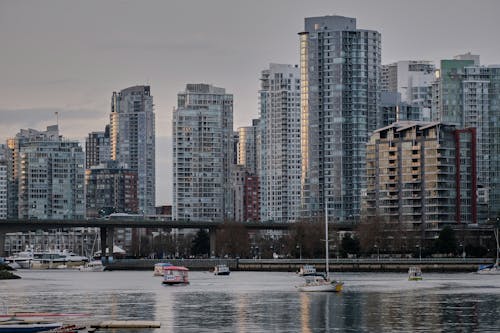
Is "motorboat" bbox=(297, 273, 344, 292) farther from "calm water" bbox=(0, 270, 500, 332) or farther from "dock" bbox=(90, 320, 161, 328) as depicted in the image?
"dock" bbox=(90, 320, 161, 328)

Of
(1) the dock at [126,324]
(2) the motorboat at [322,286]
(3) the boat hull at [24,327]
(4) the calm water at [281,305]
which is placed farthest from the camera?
(2) the motorboat at [322,286]

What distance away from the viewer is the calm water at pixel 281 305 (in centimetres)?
10500

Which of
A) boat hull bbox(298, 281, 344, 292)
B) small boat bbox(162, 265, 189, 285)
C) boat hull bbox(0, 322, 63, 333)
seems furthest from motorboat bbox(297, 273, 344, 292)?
boat hull bbox(0, 322, 63, 333)

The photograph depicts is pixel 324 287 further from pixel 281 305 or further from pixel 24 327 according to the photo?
pixel 24 327

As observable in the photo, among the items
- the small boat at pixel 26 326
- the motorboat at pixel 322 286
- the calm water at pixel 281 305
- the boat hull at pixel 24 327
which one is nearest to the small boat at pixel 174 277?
the calm water at pixel 281 305

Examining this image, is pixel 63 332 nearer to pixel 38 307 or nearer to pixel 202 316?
pixel 202 316

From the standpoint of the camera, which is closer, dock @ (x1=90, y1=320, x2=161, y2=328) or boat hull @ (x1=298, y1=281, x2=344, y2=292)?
dock @ (x1=90, y1=320, x2=161, y2=328)

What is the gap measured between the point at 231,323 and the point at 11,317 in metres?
17.9

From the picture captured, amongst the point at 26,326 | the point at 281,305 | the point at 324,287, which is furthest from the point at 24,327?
the point at 324,287

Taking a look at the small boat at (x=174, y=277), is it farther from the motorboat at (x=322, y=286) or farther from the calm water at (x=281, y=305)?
the motorboat at (x=322, y=286)

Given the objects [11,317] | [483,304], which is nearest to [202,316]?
[11,317]

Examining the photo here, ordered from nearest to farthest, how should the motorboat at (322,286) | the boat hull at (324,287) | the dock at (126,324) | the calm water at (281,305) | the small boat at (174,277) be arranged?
the dock at (126,324), the calm water at (281,305), the boat hull at (324,287), the motorboat at (322,286), the small boat at (174,277)

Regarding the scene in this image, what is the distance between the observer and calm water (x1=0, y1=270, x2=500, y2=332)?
105 meters

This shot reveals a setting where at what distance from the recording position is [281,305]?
423ft
